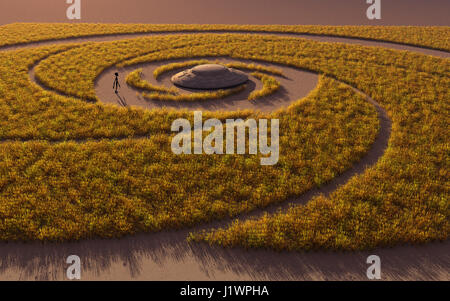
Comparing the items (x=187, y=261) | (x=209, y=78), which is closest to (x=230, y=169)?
(x=187, y=261)

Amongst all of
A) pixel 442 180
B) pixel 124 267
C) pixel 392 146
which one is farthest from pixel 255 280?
pixel 392 146

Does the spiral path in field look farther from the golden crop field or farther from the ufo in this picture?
the ufo

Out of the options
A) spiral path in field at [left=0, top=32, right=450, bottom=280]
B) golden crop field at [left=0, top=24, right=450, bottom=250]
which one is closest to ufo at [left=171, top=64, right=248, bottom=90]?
golden crop field at [left=0, top=24, right=450, bottom=250]

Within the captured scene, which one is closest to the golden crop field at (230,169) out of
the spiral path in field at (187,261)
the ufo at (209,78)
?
the spiral path in field at (187,261)

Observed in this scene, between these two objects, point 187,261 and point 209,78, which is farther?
point 209,78

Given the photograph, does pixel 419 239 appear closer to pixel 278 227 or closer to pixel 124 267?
pixel 278 227

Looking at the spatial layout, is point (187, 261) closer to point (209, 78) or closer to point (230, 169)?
point (230, 169)
